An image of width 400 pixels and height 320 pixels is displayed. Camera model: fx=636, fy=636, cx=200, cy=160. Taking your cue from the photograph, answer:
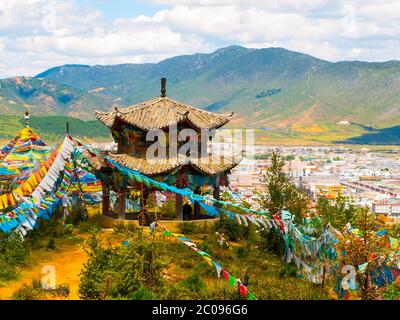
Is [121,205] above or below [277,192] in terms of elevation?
below

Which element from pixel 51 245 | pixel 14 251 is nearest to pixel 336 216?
pixel 51 245

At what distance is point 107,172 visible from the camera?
27.7 m

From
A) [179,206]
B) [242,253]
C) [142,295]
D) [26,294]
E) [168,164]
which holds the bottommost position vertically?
[26,294]

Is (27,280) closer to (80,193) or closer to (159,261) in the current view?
(159,261)

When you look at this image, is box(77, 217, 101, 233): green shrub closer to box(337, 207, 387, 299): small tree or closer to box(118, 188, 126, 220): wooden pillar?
box(118, 188, 126, 220): wooden pillar

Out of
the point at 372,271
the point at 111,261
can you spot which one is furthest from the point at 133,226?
the point at 372,271

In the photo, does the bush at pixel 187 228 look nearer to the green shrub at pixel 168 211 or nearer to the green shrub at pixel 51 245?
the green shrub at pixel 168 211

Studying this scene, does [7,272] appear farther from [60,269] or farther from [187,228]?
[187,228]

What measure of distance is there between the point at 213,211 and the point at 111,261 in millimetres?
8795

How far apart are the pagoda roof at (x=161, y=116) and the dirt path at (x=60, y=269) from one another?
6656 mm

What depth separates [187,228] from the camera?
87.7ft

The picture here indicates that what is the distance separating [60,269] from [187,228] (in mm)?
7214

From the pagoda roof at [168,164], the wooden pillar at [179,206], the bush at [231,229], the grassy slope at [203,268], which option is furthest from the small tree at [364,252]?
the pagoda roof at [168,164]

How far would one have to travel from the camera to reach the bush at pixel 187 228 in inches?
1052
